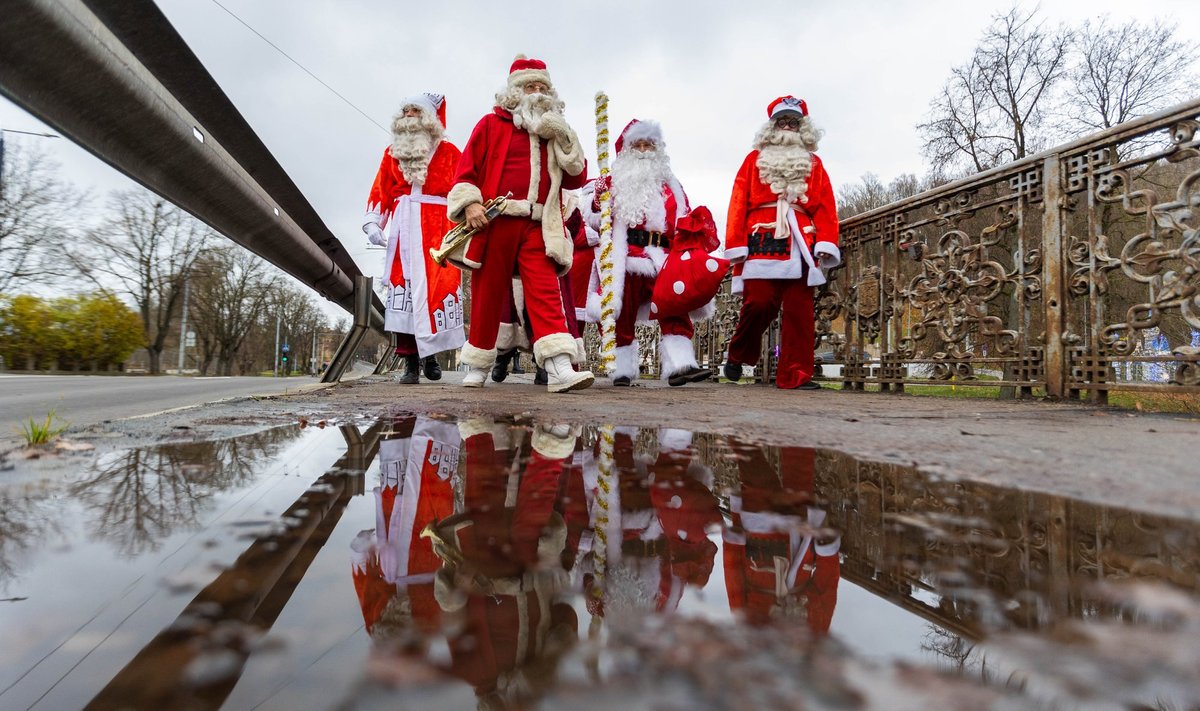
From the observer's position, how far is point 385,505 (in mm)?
792

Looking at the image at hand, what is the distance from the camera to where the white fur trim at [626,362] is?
5941 millimetres

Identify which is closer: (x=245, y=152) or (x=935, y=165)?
(x=245, y=152)

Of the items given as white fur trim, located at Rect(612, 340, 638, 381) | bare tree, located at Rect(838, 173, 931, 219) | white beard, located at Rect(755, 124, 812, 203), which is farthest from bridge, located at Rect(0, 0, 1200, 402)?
bare tree, located at Rect(838, 173, 931, 219)

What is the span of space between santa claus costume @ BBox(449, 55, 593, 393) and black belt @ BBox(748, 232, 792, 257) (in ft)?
5.81

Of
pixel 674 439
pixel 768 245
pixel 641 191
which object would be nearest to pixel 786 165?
pixel 768 245

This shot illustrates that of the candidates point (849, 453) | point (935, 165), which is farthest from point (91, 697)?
point (935, 165)

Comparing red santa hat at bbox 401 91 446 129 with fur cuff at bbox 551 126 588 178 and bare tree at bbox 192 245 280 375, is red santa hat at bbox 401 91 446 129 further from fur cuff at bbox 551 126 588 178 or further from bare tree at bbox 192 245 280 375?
bare tree at bbox 192 245 280 375

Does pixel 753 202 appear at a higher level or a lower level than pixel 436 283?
higher

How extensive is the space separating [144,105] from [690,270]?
4259mm

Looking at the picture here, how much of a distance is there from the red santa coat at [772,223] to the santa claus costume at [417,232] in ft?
8.69

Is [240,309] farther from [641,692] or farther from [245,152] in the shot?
[641,692]

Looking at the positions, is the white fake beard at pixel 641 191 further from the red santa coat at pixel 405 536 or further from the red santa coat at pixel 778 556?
the red santa coat at pixel 778 556

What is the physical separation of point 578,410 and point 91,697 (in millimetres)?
2014

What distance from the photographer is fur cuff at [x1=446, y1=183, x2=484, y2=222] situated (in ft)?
13.0
